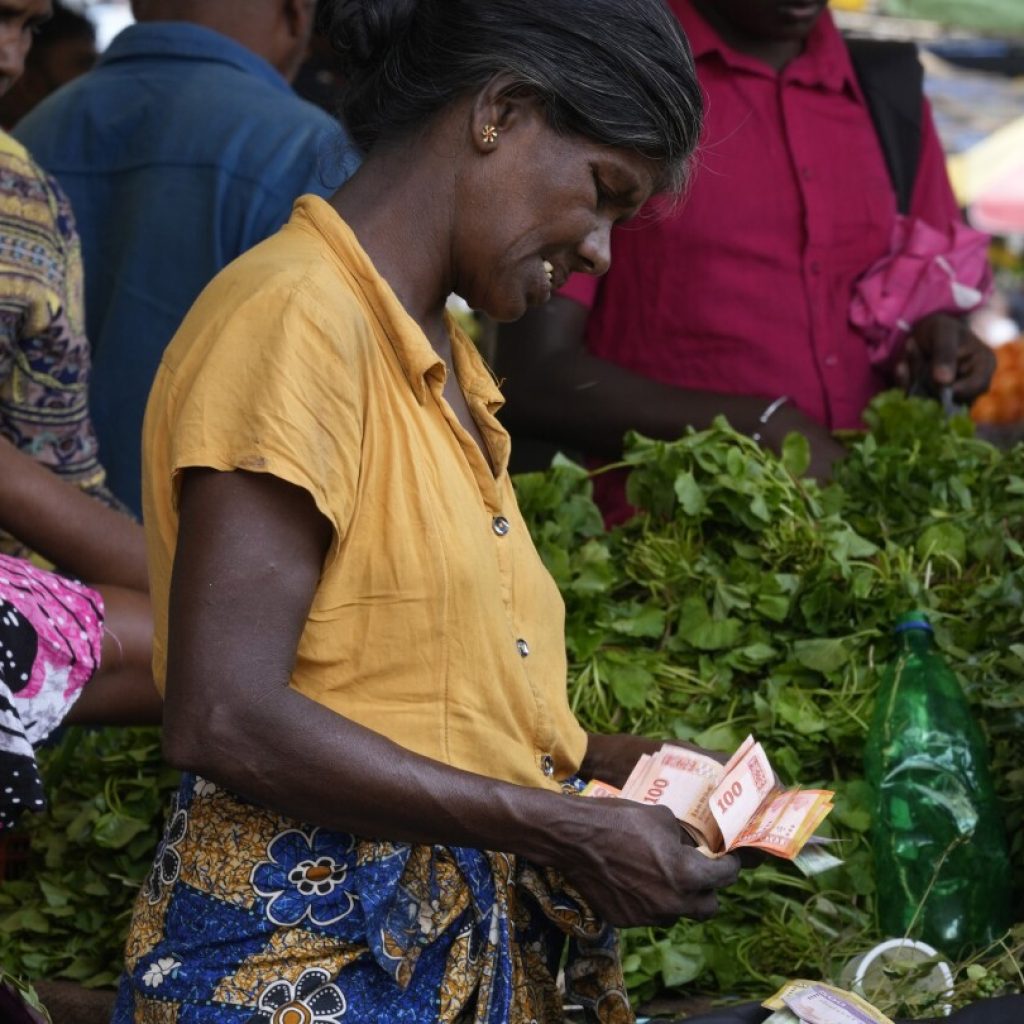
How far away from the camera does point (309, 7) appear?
3693mm

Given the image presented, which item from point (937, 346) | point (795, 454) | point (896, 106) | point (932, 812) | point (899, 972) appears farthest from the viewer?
point (896, 106)

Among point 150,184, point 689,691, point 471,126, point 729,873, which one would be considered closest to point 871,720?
point 689,691

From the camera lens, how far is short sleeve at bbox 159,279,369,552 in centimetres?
158

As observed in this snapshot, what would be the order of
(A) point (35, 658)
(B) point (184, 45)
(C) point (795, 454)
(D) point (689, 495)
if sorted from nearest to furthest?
(A) point (35, 658) < (D) point (689, 495) < (C) point (795, 454) < (B) point (184, 45)

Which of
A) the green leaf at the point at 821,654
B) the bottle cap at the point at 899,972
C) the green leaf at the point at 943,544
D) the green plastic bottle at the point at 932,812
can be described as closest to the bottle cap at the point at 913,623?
the green plastic bottle at the point at 932,812

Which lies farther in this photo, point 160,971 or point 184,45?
point 184,45

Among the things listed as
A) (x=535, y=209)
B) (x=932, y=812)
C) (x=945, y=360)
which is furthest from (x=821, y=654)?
(x=535, y=209)

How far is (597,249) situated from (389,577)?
0.47 meters

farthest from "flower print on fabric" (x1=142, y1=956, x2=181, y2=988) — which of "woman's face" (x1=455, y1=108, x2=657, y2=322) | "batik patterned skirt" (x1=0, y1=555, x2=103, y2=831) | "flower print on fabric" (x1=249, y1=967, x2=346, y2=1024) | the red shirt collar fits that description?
the red shirt collar

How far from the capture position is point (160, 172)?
333cm

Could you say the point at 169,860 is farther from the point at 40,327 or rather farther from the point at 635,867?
the point at 40,327

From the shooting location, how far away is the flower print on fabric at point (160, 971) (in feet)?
5.79

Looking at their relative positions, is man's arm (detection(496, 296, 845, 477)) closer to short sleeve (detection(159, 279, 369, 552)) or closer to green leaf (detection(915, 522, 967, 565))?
green leaf (detection(915, 522, 967, 565))

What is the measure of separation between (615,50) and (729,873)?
0.91 m
